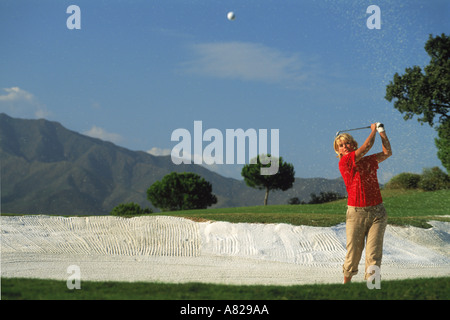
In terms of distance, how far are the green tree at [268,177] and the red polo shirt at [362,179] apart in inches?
1382

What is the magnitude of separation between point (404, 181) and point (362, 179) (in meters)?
30.2

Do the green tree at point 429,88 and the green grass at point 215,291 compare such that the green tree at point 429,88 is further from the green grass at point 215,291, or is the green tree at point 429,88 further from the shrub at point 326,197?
the green grass at point 215,291

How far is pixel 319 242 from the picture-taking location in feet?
39.0

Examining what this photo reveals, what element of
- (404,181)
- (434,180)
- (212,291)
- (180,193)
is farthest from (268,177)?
(212,291)

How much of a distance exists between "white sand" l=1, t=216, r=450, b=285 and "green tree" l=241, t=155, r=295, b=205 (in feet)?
88.1

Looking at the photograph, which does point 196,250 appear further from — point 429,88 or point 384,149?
point 429,88

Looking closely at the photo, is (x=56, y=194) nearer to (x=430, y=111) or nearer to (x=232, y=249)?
(x=430, y=111)

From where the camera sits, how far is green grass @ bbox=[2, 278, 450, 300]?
5.14 meters

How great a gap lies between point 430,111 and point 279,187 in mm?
16800

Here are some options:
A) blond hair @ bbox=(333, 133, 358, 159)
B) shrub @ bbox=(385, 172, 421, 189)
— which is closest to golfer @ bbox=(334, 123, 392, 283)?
blond hair @ bbox=(333, 133, 358, 159)

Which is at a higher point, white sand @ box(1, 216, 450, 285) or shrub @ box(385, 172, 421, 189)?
shrub @ box(385, 172, 421, 189)

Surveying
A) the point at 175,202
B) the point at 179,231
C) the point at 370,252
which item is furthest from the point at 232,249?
the point at 175,202

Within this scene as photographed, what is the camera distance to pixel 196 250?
10898mm

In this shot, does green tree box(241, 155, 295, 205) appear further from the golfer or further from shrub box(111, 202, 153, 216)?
the golfer
